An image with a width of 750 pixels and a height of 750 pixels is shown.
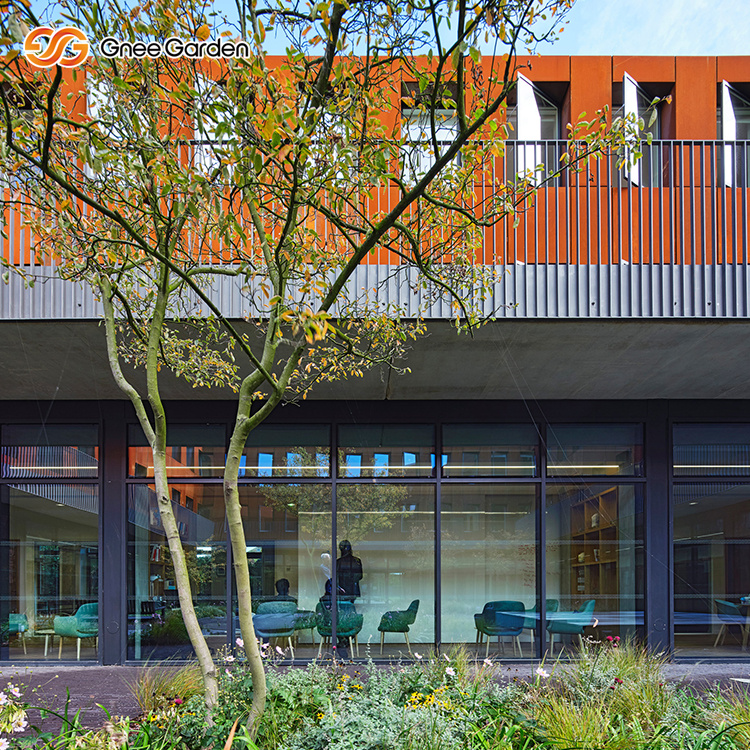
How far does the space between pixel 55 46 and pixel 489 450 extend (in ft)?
25.8

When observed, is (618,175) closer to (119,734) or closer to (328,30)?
(328,30)

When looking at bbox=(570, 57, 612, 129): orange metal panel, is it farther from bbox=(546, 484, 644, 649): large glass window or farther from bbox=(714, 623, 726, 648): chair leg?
bbox=(714, 623, 726, 648): chair leg

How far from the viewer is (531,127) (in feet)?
30.0

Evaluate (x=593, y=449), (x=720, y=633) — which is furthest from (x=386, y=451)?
(x=720, y=633)

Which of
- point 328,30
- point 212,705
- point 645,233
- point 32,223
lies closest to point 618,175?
point 645,233

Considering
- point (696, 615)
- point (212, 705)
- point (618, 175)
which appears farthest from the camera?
point (696, 615)

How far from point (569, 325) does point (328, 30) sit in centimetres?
474

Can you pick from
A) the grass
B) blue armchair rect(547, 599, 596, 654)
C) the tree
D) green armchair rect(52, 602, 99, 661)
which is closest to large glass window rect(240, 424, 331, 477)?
green armchair rect(52, 602, 99, 661)

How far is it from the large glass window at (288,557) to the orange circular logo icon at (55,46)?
7.05 meters

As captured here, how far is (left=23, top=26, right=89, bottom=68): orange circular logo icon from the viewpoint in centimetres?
381

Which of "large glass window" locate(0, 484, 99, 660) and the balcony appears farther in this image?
"large glass window" locate(0, 484, 99, 660)

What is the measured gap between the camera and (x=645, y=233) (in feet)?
25.4

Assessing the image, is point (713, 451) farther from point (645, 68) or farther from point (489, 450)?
point (645, 68)

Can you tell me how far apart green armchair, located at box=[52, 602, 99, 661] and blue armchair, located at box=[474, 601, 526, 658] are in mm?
5581
